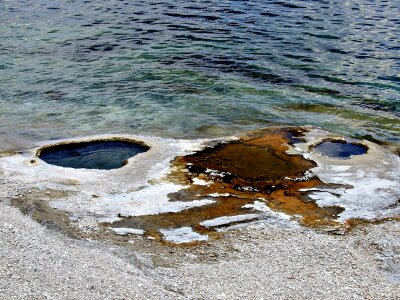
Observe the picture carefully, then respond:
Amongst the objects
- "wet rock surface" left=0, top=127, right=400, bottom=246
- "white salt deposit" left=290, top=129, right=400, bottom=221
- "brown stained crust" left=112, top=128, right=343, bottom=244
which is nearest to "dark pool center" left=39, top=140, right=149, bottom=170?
"wet rock surface" left=0, top=127, right=400, bottom=246

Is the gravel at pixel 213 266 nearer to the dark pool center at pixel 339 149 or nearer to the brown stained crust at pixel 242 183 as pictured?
the brown stained crust at pixel 242 183

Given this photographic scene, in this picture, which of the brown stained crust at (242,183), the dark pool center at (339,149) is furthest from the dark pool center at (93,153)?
the dark pool center at (339,149)

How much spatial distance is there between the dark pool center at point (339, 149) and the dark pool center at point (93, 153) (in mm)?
3128

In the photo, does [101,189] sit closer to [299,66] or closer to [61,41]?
[299,66]

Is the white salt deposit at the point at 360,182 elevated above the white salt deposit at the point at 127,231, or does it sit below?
below

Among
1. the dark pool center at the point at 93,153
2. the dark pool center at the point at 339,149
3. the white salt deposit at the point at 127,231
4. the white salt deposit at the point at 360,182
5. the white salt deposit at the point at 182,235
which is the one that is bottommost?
the dark pool center at the point at 339,149

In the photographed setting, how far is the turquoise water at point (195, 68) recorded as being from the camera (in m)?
13.1

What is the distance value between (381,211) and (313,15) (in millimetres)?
15615

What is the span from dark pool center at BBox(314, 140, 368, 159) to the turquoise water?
0.85m

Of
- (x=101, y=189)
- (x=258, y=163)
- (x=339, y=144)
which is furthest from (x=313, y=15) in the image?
(x=101, y=189)

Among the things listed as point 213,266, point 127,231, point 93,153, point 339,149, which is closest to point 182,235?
point 127,231

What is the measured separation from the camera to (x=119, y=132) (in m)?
12.1

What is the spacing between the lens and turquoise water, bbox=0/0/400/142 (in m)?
13.1

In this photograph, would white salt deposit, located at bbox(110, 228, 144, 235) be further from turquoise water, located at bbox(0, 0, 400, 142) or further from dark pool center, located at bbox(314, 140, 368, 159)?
dark pool center, located at bbox(314, 140, 368, 159)
